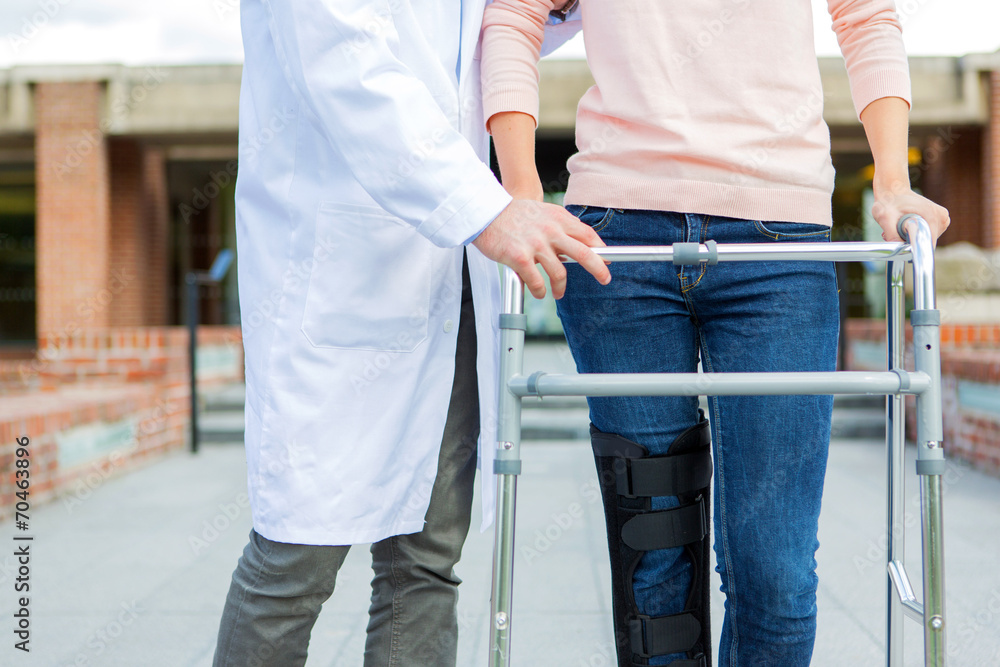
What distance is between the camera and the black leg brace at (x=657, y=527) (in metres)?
1.47

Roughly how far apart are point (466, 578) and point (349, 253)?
222 cm

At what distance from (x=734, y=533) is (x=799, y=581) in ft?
0.44

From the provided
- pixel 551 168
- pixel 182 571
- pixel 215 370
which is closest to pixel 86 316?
pixel 215 370

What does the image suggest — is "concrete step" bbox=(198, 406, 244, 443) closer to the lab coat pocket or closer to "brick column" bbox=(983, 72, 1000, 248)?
the lab coat pocket

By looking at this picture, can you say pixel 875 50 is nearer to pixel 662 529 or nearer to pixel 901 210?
pixel 901 210

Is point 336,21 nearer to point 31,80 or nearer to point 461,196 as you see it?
point 461,196

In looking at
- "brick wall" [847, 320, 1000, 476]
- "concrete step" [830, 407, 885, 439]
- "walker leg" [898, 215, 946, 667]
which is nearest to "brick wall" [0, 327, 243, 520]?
"walker leg" [898, 215, 946, 667]

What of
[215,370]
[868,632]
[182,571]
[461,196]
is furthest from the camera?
[215,370]

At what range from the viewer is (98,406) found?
4949 millimetres

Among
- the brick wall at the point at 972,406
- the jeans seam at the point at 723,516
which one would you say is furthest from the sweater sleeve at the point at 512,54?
the brick wall at the point at 972,406

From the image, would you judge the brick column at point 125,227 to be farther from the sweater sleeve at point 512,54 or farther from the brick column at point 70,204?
the sweater sleeve at point 512,54

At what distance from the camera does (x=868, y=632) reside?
2688 millimetres

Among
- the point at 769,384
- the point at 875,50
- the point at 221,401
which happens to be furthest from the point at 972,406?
the point at 221,401

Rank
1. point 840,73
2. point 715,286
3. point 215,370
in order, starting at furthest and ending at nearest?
point 840,73 → point 215,370 → point 715,286
